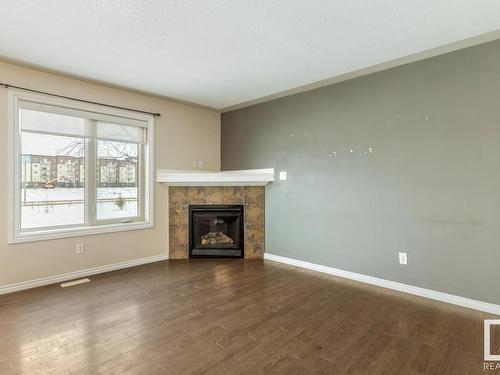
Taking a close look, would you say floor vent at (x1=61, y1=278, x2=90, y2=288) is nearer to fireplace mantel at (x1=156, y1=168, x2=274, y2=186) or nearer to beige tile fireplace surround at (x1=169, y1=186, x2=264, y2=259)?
beige tile fireplace surround at (x1=169, y1=186, x2=264, y2=259)

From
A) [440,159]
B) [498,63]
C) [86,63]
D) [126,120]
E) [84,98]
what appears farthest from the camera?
[126,120]

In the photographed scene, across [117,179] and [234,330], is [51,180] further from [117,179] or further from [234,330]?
[234,330]

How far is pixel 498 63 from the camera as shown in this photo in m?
2.51

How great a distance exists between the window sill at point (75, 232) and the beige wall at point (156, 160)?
6cm

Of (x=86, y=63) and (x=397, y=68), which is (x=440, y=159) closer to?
(x=397, y=68)

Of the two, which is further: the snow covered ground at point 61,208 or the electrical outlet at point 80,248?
the electrical outlet at point 80,248

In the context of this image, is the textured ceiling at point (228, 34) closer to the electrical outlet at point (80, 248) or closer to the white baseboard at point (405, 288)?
the electrical outlet at point (80, 248)

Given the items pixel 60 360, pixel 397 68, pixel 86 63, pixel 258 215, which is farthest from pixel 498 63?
pixel 60 360

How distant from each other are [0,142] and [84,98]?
1012 mm

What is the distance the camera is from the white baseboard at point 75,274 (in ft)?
9.98

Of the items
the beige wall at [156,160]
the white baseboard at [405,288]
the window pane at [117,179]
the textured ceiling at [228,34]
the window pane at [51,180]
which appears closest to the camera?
the textured ceiling at [228,34]

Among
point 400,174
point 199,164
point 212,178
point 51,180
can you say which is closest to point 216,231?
point 212,178

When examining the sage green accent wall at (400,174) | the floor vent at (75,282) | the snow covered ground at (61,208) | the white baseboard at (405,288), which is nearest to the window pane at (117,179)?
the snow covered ground at (61,208)

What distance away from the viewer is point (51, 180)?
3348 mm
